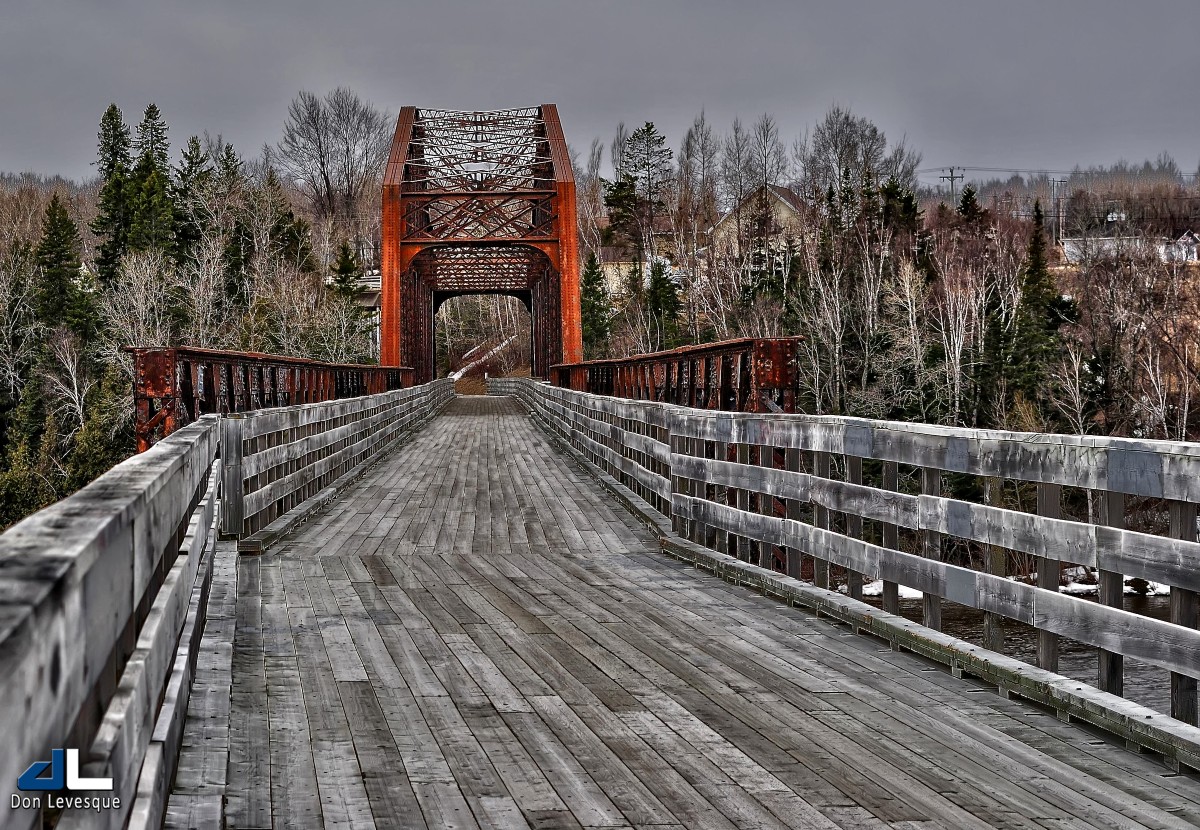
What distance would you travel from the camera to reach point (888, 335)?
154ft

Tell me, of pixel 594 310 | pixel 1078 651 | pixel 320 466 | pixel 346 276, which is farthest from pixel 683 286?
pixel 320 466

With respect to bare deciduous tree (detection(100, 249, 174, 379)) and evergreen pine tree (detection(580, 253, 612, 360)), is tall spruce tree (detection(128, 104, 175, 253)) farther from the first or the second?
evergreen pine tree (detection(580, 253, 612, 360))

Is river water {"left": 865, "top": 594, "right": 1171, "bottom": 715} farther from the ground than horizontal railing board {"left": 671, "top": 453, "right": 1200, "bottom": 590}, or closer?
closer

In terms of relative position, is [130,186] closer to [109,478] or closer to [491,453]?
[491,453]

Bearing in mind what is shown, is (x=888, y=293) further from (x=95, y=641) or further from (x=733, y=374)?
(x=95, y=641)

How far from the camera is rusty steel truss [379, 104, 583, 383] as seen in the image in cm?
3716

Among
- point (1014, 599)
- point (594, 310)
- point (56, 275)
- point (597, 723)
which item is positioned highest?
point (56, 275)

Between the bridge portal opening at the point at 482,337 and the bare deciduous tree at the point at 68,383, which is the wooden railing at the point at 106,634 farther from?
the bridge portal opening at the point at 482,337

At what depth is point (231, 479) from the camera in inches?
320

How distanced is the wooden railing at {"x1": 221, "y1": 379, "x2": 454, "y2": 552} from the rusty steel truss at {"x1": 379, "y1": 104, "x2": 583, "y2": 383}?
64.8 feet

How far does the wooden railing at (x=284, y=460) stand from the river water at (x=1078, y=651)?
9.04m

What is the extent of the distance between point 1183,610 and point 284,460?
7.28 m

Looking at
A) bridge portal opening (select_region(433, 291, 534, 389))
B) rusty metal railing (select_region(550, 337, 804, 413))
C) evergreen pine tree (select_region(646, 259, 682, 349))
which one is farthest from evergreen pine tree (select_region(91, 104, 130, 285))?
rusty metal railing (select_region(550, 337, 804, 413))

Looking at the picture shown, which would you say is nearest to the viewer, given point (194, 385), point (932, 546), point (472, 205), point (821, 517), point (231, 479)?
point (932, 546)
